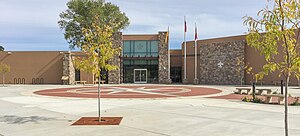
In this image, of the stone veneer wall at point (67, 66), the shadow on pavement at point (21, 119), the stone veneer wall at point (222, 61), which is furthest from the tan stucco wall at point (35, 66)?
the shadow on pavement at point (21, 119)

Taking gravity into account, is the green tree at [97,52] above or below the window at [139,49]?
below

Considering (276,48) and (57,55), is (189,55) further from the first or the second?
(276,48)

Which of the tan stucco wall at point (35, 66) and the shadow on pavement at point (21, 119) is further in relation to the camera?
the tan stucco wall at point (35, 66)

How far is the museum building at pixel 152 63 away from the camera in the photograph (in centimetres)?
3784

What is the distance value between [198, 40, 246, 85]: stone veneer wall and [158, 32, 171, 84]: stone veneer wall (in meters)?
5.12

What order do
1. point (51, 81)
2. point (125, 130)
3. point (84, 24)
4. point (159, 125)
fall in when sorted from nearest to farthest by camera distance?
1. point (125, 130)
2. point (159, 125)
3. point (51, 81)
4. point (84, 24)

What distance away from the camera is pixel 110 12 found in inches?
1960

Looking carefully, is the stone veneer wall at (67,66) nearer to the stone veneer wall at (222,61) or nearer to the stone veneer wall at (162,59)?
the stone veneer wall at (162,59)

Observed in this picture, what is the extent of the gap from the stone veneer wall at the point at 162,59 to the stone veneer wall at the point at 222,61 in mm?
5121

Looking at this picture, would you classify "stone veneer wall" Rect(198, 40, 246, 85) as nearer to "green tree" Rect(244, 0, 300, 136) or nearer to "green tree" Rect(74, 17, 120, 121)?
"green tree" Rect(74, 17, 120, 121)

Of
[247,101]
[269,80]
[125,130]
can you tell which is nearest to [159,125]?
[125,130]

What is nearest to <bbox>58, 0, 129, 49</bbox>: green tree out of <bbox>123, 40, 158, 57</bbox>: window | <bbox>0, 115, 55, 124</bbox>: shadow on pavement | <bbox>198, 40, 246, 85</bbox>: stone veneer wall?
<bbox>123, 40, 158, 57</bbox>: window

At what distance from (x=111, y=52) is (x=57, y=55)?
33.8m

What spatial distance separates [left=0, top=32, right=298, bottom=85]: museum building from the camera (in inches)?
1490
